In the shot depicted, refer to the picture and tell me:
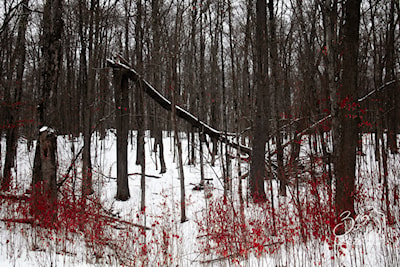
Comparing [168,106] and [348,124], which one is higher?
[168,106]

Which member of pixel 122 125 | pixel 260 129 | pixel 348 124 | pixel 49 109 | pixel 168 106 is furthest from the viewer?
pixel 122 125

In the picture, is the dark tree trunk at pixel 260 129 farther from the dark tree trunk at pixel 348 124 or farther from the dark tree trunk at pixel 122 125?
the dark tree trunk at pixel 122 125

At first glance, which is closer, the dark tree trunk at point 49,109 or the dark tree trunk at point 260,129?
the dark tree trunk at point 49,109

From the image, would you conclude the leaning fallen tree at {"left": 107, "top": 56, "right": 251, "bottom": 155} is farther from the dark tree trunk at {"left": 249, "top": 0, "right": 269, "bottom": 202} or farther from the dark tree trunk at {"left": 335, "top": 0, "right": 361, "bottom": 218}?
the dark tree trunk at {"left": 335, "top": 0, "right": 361, "bottom": 218}

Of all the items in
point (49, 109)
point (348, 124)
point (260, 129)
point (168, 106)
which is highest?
point (168, 106)

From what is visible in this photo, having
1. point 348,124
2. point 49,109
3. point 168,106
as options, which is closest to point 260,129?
point 168,106

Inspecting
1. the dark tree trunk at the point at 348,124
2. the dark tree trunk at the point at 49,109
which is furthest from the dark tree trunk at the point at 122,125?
the dark tree trunk at the point at 348,124

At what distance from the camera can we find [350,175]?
508 centimetres

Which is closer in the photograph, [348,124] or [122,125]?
[348,124]

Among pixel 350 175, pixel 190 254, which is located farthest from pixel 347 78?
pixel 190 254

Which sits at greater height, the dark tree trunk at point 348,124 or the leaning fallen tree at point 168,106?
the leaning fallen tree at point 168,106

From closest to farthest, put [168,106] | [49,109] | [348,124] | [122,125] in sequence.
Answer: [348,124], [49,109], [168,106], [122,125]

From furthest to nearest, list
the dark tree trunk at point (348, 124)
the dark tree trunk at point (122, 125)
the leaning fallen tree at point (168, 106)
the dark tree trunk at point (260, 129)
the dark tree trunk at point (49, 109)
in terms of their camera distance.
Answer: the dark tree trunk at point (122, 125) < the dark tree trunk at point (260, 129) < the leaning fallen tree at point (168, 106) < the dark tree trunk at point (49, 109) < the dark tree trunk at point (348, 124)

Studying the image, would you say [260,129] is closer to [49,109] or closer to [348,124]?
[348,124]
